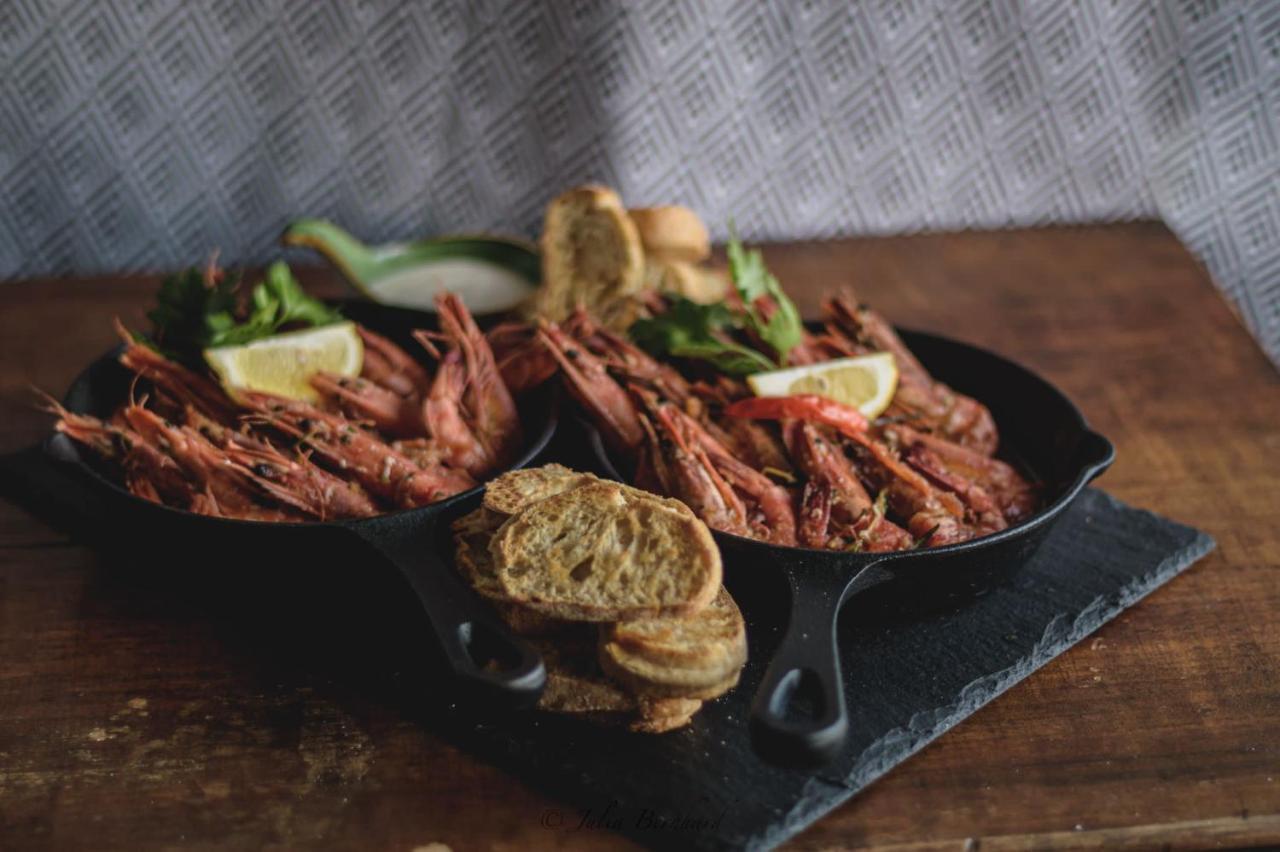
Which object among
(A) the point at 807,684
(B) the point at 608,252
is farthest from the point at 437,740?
(B) the point at 608,252

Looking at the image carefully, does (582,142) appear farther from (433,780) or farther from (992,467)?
(433,780)

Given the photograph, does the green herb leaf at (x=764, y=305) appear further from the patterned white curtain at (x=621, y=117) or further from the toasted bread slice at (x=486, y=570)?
the patterned white curtain at (x=621, y=117)

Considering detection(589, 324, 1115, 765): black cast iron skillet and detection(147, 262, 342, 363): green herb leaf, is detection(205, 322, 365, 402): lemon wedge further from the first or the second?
detection(589, 324, 1115, 765): black cast iron skillet

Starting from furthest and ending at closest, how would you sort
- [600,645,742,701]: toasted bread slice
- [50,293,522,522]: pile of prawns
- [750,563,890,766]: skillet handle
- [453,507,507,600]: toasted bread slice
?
→ [50,293,522,522]: pile of prawns
[453,507,507,600]: toasted bread slice
[600,645,742,701]: toasted bread slice
[750,563,890,766]: skillet handle

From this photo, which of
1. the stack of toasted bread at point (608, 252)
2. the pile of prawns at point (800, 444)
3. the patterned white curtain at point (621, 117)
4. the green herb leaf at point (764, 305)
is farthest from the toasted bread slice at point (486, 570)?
the patterned white curtain at point (621, 117)

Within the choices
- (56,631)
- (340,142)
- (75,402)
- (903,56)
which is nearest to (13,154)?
(340,142)

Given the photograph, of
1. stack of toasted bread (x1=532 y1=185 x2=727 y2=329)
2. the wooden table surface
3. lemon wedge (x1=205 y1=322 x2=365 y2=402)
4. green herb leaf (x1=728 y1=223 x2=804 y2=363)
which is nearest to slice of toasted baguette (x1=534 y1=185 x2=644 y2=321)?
stack of toasted bread (x1=532 y1=185 x2=727 y2=329)
